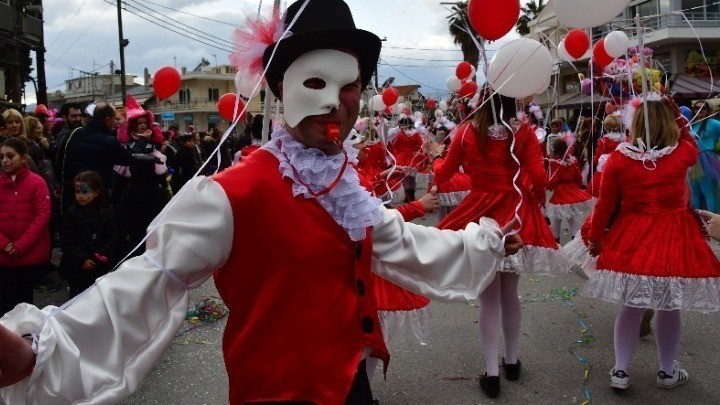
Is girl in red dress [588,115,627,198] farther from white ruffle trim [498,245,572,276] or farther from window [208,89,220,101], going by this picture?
window [208,89,220,101]

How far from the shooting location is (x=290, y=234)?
1.73m

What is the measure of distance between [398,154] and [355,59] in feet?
30.4

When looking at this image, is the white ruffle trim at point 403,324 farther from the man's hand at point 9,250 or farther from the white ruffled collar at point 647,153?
the man's hand at point 9,250

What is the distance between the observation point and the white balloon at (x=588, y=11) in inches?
126

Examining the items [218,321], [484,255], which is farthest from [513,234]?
[218,321]

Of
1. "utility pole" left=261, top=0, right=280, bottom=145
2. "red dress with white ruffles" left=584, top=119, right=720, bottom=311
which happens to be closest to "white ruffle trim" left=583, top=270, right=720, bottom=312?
"red dress with white ruffles" left=584, top=119, right=720, bottom=311

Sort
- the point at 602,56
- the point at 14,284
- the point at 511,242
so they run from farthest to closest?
the point at 602,56
the point at 14,284
the point at 511,242

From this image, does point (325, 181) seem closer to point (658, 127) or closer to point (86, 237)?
point (658, 127)

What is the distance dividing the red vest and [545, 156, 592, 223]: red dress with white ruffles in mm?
6149

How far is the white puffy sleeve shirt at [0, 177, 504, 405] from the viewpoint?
4.73 feet

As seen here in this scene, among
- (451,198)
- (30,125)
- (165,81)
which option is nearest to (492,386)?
(165,81)

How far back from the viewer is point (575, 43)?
5.27 meters

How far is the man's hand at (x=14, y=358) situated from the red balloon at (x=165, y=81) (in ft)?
15.9

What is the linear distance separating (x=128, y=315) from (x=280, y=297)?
416 mm
